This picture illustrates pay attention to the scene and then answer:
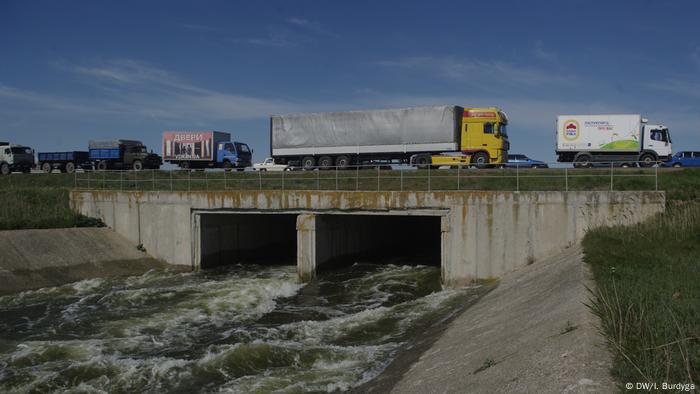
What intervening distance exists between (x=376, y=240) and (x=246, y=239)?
717cm

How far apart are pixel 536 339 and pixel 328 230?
17.1m

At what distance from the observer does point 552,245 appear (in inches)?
779

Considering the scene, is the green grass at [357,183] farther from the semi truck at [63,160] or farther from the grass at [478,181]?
the semi truck at [63,160]

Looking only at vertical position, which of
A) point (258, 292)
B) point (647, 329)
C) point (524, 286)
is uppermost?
point (647, 329)

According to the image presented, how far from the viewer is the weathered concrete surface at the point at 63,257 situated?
22.6m

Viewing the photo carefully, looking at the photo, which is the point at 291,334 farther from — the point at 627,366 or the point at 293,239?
the point at 293,239

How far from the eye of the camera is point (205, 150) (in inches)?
1663

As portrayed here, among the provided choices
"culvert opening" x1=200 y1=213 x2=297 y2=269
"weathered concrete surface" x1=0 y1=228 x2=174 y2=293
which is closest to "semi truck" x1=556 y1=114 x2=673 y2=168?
"culvert opening" x1=200 y1=213 x2=297 y2=269

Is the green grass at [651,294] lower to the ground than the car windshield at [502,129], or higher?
lower

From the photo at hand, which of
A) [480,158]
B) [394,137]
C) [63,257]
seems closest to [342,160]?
[394,137]

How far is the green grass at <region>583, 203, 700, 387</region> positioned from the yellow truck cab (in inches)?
518

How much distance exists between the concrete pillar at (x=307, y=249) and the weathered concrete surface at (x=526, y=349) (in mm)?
10387

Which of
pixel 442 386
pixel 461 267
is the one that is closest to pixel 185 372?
pixel 442 386

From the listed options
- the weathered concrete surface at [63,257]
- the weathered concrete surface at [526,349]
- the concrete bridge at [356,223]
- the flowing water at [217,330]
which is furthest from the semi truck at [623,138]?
the weathered concrete surface at [63,257]
